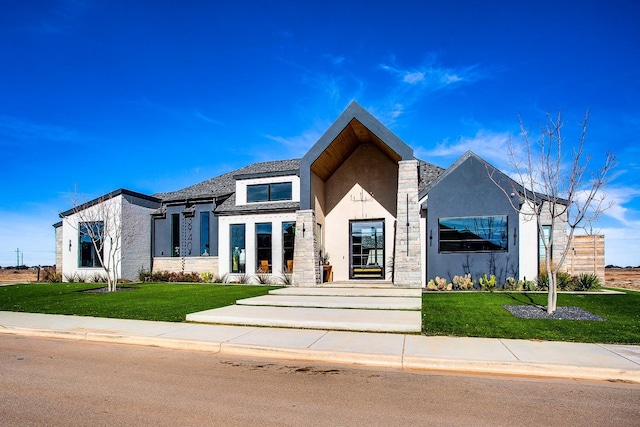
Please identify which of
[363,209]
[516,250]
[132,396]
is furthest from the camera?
[363,209]

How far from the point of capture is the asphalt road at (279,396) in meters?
4.55

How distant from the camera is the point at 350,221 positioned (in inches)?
755

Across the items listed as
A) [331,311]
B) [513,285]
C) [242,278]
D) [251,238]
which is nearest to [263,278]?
[242,278]

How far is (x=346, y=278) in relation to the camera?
19.1m

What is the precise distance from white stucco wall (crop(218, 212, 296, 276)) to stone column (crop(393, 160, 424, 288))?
5730mm

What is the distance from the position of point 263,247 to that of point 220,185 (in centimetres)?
649

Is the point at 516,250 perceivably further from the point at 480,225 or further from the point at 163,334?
the point at 163,334

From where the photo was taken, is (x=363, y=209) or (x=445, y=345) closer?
(x=445, y=345)

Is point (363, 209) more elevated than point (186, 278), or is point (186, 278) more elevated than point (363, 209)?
point (363, 209)

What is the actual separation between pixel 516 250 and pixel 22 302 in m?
18.2

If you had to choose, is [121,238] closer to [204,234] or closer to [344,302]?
[204,234]

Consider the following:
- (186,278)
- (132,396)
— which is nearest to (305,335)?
(132,396)

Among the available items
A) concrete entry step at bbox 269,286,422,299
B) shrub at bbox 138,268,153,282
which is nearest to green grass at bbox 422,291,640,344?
concrete entry step at bbox 269,286,422,299

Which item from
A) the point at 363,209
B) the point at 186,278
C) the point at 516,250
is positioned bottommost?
the point at 186,278
